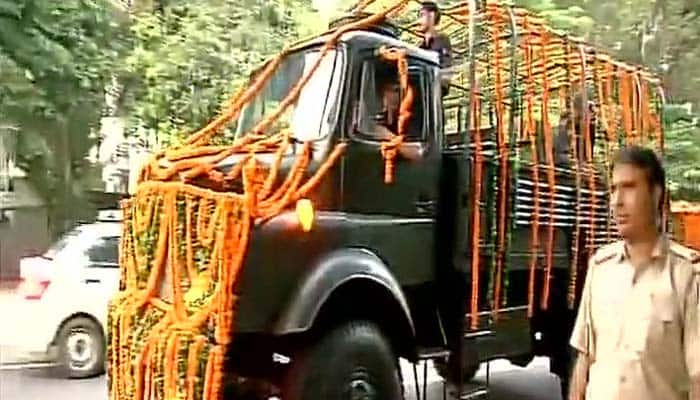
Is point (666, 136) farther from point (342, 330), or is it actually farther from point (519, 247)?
point (342, 330)

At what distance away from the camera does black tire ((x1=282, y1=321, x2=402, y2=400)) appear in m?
2.45

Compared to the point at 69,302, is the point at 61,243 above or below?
above

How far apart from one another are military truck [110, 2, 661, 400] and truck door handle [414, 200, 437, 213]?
2 cm

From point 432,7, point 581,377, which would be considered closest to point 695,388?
point 581,377

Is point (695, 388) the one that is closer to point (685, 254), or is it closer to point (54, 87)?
point (685, 254)

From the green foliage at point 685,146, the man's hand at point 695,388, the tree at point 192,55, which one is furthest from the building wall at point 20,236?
the green foliage at point 685,146

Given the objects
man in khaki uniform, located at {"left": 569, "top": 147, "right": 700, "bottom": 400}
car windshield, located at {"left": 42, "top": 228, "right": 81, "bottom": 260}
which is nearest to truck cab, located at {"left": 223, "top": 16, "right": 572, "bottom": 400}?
car windshield, located at {"left": 42, "top": 228, "right": 81, "bottom": 260}

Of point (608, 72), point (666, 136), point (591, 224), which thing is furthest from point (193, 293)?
point (666, 136)

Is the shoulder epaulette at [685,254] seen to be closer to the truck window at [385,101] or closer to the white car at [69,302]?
the truck window at [385,101]

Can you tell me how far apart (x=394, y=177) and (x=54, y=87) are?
104cm

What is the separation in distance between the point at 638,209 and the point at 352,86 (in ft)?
4.35

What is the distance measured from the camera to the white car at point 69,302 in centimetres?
294

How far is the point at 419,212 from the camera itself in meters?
2.82

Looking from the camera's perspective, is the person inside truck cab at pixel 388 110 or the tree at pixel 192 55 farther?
the tree at pixel 192 55
